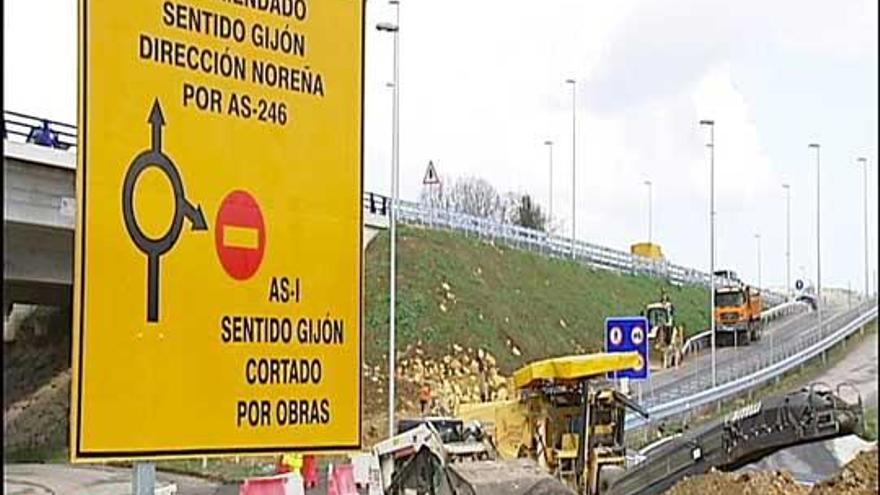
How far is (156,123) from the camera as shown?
408cm

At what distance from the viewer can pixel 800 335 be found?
26.7 metres

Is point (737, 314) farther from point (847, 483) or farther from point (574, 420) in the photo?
point (847, 483)

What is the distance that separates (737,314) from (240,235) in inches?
970

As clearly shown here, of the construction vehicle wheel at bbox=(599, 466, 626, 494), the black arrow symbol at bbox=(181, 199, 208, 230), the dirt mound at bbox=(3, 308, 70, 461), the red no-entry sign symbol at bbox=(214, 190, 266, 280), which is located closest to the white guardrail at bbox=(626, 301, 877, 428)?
the construction vehicle wheel at bbox=(599, 466, 626, 494)

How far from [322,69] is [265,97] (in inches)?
10.9

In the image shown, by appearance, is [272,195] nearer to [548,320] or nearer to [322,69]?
[322,69]

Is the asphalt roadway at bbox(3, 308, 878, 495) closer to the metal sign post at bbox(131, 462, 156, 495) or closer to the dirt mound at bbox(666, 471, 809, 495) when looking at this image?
the dirt mound at bbox(666, 471, 809, 495)

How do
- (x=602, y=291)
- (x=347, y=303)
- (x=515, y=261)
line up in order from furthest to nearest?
(x=515, y=261), (x=602, y=291), (x=347, y=303)

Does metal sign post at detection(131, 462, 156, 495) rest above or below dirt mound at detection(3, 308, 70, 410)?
above

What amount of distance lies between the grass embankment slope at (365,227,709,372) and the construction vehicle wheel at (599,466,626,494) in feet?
31.4

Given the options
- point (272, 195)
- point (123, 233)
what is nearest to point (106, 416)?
point (123, 233)

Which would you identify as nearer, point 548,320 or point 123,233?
point 123,233

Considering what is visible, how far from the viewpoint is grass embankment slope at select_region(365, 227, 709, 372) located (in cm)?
3056

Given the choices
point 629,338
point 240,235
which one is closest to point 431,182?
point 629,338
